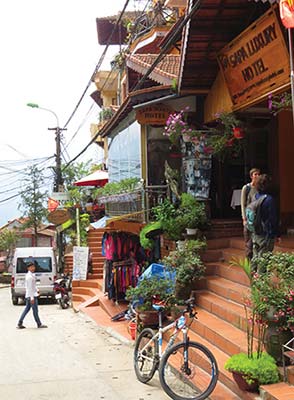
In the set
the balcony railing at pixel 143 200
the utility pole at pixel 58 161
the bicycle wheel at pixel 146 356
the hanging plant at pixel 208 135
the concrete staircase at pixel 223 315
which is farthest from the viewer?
the utility pole at pixel 58 161

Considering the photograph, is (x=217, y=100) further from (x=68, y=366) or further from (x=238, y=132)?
(x=68, y=366)

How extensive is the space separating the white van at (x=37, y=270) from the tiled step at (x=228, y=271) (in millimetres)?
11515

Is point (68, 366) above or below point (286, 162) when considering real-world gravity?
below

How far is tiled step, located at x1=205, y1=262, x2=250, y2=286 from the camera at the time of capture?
819 centimetres

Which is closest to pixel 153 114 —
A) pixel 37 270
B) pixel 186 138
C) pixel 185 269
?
pixel 186 138

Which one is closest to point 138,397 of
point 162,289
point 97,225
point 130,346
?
point 162,289

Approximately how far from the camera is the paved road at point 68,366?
618 cm

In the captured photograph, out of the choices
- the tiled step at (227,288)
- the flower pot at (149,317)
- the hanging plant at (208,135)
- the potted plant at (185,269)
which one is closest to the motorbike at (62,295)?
the hanging plant at (208,135)

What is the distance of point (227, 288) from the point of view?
8133mm

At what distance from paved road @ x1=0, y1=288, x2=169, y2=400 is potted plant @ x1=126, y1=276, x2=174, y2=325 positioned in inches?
28.4

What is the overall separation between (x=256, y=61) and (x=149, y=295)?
13.4 ft

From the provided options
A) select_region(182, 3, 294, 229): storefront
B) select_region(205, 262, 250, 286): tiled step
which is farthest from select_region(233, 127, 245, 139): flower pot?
select_region(205, 262, 250, 286): tiled step

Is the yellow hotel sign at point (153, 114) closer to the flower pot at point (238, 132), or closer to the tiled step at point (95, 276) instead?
the flower pot at point (238, 132)

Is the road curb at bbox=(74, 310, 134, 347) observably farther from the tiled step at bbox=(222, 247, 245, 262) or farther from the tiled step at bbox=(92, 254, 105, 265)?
the tiled step at bbox=(92, 254, 105, 265)
